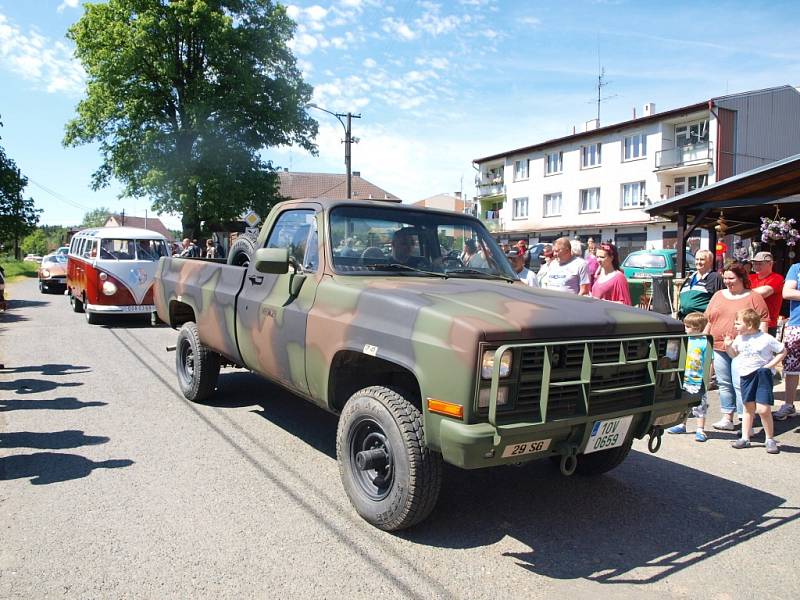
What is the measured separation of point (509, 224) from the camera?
45.2m

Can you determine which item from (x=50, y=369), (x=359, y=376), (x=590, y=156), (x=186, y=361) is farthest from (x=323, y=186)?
(x=359, y=376)

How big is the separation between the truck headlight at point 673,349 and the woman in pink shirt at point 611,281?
9.85 ft

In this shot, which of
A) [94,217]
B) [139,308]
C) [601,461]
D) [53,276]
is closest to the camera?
[601,461]

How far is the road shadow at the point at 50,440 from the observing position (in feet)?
16.6

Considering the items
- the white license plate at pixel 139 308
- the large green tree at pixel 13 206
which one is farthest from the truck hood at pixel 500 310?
the large green tree at pixel 13 206

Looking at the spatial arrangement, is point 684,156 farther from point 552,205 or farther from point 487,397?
point 487,397

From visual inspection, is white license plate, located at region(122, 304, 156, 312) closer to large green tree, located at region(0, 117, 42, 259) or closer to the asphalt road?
the asphalt road

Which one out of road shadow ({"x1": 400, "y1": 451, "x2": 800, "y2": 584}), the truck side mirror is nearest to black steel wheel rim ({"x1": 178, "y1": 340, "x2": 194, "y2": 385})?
the truck side mirror

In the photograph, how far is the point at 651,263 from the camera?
63.6 feet

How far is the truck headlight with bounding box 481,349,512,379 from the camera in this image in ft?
9.88

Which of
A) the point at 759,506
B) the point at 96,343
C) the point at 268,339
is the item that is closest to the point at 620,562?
the point at 759,506

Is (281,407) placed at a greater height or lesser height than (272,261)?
lesser

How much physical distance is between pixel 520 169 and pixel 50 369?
1574 inches

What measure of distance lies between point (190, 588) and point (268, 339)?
6.81ft
